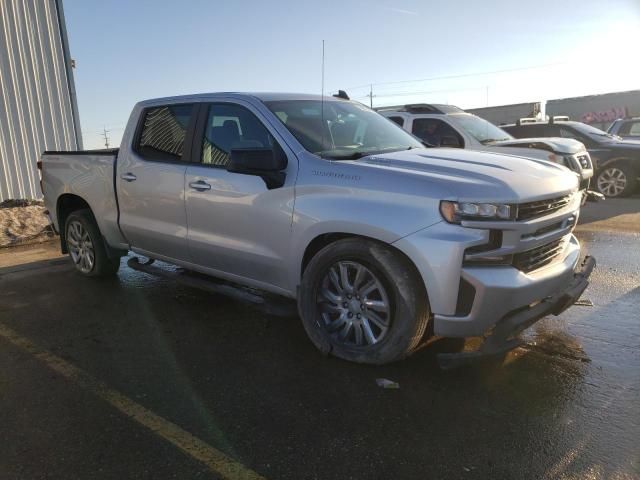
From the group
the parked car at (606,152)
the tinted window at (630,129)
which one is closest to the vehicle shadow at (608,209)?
the parked car at (606,152)

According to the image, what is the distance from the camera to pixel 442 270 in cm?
305

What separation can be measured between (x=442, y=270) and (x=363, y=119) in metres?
2.12

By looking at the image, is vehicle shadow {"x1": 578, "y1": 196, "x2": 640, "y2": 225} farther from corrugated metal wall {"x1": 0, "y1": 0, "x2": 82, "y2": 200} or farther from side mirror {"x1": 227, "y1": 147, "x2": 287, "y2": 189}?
corrugated metal wall {"x1": 0, "y1": 0, "x2": 82, "y2": 200}

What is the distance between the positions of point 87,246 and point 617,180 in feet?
34.6

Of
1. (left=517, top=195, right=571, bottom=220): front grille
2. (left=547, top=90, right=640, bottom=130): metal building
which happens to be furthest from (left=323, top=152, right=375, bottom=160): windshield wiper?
(left=547, top=90, right=640, bottom=130): metal building

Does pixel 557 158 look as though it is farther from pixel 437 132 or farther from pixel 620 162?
pixel 620 162

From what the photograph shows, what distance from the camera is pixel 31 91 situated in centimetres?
1036

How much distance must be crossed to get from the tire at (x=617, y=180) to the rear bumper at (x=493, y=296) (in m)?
9.44

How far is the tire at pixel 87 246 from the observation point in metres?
5.81

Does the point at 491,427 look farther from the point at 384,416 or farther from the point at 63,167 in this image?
the point at 63,167

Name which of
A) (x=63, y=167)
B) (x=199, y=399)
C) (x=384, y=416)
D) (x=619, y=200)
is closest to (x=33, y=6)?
(x=63, y=167)

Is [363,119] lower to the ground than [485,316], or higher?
higher

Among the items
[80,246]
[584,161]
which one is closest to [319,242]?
[80,246]

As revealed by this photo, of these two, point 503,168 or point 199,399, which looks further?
point 503,168
